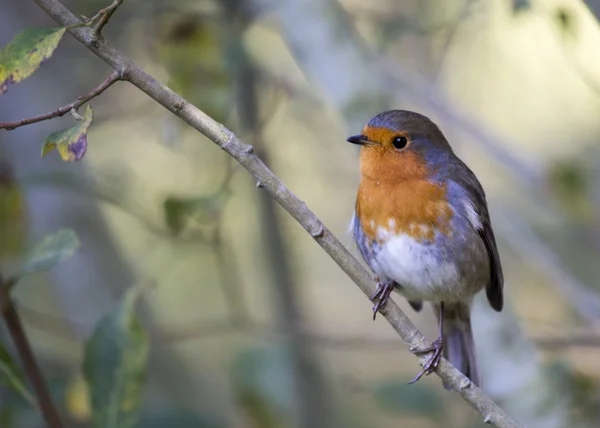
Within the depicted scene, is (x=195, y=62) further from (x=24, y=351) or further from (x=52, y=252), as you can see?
(x=24, y=351)

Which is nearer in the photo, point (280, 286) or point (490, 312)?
point (490, 312)

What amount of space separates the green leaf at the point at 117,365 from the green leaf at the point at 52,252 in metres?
0.21

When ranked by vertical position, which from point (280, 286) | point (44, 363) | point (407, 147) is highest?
point (407, 147)

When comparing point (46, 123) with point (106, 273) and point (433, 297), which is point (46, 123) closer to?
point (106, 273)

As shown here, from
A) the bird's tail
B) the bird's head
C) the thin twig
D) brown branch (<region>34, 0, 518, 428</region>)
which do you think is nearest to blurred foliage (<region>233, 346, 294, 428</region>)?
the bird's tail

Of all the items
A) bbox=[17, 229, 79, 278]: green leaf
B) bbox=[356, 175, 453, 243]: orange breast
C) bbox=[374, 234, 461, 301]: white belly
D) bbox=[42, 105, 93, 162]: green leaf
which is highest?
bbox=[42, 105, 93, 162]: green leaf

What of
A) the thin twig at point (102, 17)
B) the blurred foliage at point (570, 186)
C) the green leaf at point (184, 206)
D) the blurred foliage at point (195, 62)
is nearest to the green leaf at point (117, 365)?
the green leaf at point (184, 206)

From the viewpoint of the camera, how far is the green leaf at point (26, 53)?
1.60 m

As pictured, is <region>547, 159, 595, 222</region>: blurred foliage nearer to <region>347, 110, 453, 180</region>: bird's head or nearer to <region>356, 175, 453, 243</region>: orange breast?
<region>347, 110, 453, 180</region>: bird's head

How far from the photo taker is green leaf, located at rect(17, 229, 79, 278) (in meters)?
2.07

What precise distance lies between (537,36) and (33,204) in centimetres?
364

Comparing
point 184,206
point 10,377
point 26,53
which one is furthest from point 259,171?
point 184,206

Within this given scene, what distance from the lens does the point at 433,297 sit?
2.90 metres

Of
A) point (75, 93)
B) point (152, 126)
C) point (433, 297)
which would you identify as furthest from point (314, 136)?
point (433, 297)
